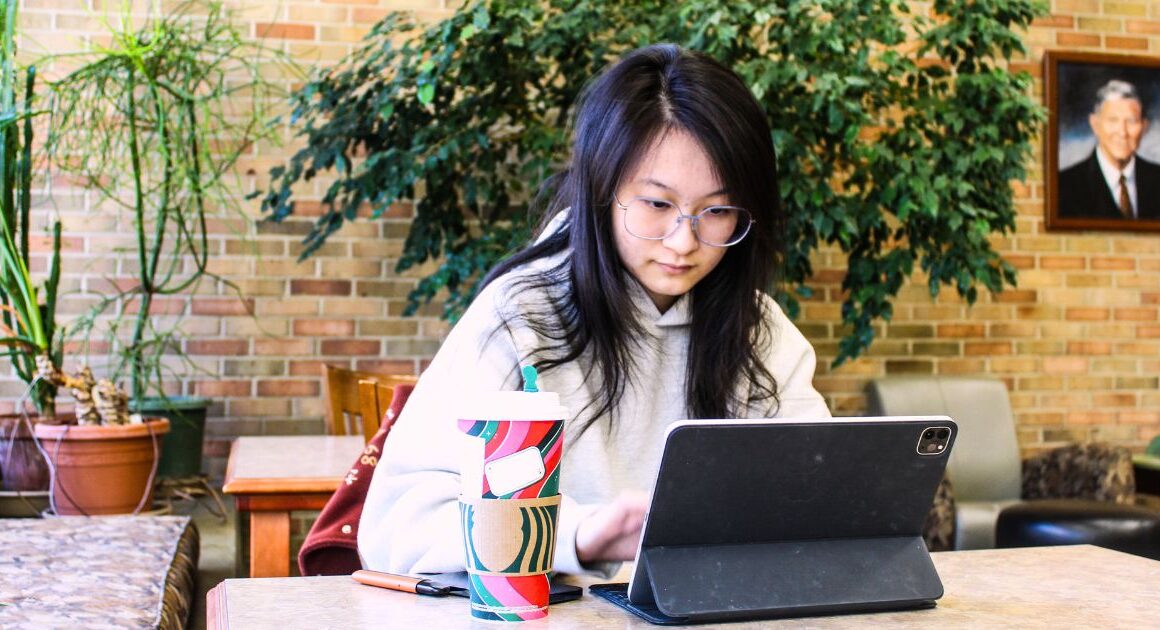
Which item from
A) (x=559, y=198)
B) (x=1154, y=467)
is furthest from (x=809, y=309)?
(x=559, y=198)

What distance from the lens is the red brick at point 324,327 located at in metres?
3.68

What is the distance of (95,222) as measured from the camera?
139 inches

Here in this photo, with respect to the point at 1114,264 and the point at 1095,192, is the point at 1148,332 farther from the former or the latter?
the point at 1095,192

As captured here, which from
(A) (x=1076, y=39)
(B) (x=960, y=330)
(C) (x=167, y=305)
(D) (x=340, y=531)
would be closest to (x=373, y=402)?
(D) (x=340, y=531)

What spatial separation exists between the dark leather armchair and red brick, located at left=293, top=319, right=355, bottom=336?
1789 mm

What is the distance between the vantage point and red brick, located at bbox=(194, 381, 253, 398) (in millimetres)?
3611

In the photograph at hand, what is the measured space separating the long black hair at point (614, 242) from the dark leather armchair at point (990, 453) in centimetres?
252

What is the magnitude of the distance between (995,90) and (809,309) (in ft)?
3.41

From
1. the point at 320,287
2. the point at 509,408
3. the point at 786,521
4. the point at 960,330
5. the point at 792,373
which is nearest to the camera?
the point at 509,408

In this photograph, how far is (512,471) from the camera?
2.88 ft

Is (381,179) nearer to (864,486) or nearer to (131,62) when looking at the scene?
(131,62)

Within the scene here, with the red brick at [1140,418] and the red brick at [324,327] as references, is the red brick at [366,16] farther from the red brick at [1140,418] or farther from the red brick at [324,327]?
the red brick at [1140,418]

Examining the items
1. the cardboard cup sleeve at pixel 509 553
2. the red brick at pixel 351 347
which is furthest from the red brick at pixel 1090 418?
the cardboard cup sleeve at pixel 509 553

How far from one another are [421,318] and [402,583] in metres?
2.78
